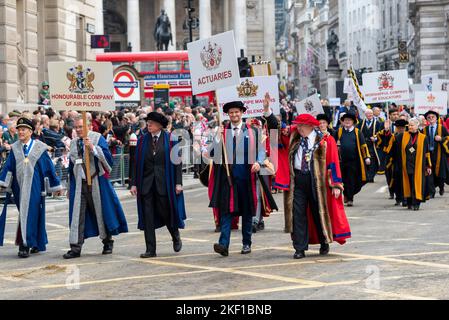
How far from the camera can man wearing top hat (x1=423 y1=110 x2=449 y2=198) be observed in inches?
973

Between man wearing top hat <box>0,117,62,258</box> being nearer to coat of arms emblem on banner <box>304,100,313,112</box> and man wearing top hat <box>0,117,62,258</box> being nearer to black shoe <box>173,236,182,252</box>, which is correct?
black shoe <box>173,236,182,252</box>

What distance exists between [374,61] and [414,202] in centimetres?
8691

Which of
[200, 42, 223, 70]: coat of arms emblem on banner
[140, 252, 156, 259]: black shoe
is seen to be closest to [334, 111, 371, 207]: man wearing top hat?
[200, 42, 223, 70]: coat of arms emblem on banner

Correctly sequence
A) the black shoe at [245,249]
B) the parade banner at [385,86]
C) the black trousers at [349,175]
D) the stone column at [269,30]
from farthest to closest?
the stone column at [269,30], the parade banner at [385,86], the black trousers at [349,175], the black shoe at [245,249]

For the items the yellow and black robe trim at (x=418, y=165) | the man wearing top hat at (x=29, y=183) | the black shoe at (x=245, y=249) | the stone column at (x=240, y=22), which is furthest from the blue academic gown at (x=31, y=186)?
the stone column at (x=240, y=22)

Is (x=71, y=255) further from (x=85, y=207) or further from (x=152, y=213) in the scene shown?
(x=152, y=213)

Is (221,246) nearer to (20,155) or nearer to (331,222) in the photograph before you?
(331,222)

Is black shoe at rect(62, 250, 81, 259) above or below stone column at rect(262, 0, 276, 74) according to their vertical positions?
below

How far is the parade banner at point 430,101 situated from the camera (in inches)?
1103

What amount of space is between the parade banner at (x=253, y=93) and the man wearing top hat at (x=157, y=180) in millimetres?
3486

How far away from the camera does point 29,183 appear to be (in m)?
15.3

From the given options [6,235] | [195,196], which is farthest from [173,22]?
[6,235]

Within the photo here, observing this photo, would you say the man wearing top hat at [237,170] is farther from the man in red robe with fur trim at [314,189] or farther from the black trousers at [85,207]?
the black trousers at [85,207]

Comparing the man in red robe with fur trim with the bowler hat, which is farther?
the bowler hat
